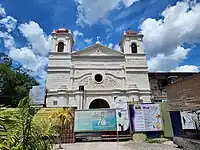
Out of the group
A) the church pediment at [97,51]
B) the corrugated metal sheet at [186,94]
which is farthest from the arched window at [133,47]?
the corrugated metal sheet at [186,94]

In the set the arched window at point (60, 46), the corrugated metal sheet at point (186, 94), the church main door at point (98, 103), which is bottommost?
the corrugated metal sheet at point (186, 94)

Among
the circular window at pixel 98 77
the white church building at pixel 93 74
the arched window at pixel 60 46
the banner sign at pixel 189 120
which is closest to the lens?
the banner sign at pixel 189 120

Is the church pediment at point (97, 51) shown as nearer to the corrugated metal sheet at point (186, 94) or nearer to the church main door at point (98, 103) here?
the church main door at point (98, 103)

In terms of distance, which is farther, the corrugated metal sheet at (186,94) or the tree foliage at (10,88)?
the tree foliage at (10,88)

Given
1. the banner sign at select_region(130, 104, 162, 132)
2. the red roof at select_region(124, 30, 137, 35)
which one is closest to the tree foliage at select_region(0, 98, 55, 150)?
the banner sign at select_region(130, 104, 162, 132)

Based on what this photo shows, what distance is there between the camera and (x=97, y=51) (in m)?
22.9

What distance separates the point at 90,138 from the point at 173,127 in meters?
5.36

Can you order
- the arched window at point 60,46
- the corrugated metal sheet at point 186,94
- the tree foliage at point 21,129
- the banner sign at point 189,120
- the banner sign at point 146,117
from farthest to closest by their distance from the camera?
the arched window at point 60,46 → the banner sign at point 146,117 → the banner sign at point 189,120 → the corrugated metal sheet at point 186,94 → the tree foliage at point 21,129

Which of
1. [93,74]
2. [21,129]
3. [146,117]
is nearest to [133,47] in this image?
[93,74]

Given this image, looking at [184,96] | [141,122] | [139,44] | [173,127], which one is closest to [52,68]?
[139,44]

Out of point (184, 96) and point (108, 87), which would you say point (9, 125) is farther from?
point (108, 87)

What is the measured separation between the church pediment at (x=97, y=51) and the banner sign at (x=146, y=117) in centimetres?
1233

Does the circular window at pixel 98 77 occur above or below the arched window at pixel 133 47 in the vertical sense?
below

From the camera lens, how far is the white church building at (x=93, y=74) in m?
20.4
